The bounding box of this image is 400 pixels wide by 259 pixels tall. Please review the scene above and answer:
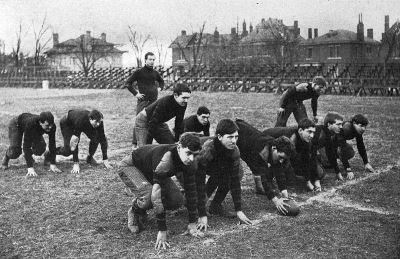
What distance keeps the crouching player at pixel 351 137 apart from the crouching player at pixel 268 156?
1.90m

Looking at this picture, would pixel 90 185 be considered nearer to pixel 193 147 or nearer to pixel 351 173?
pixel 193 147

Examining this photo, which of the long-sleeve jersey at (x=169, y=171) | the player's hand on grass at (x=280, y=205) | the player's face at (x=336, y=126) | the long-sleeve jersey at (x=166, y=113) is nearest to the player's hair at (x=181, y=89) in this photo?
the long-sleeve jersey at (x=166, y=113)

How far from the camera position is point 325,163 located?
7.95 m

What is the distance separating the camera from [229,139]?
5156 millimetres

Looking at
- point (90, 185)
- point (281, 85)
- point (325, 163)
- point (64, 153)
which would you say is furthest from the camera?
point (281, 85)

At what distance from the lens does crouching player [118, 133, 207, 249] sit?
467 centimetres

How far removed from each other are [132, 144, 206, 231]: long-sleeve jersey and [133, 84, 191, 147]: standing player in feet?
4.69

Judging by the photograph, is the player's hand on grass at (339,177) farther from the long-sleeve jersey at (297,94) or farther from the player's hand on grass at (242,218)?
the player's hand on grass at (242,218)

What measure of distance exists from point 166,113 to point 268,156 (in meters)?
1.69

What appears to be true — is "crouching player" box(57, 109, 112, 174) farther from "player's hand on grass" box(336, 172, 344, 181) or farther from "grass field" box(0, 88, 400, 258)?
"player's hand on grass" box(336, 172, 344, 181)

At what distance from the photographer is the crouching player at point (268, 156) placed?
5652mm

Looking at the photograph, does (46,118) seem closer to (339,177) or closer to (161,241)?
(161,241)

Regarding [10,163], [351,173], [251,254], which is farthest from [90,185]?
[351,173]

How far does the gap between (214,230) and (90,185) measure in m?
2.75
